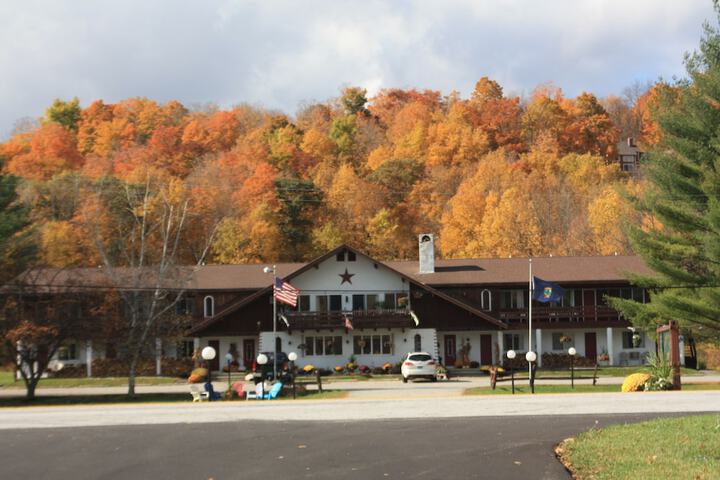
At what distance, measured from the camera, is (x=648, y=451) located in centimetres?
1600

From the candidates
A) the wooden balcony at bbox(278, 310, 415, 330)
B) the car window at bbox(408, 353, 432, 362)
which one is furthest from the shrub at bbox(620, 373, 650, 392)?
the wooden balcony at bbox(278, 310, 415, 330)

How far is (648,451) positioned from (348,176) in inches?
3332

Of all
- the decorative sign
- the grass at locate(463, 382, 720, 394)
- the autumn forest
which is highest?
the autumn forest

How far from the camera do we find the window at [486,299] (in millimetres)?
60438

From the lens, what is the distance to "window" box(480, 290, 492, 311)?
60.4 m

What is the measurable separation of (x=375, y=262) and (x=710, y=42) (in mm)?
23516

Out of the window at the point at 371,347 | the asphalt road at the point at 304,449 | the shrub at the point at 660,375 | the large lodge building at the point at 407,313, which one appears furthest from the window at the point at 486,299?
the asphalt road at the point at 304,449

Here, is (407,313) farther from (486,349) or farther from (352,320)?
(486,349)

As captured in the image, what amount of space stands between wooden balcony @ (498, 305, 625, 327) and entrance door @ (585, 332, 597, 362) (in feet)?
3.40

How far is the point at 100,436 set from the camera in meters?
21.7

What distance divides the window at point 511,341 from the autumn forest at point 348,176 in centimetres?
1390

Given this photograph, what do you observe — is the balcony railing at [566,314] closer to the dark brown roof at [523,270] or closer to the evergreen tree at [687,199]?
the dark brown roof at [523,270]

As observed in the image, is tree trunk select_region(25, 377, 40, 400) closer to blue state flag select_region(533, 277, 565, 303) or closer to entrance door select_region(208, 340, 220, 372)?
entrance door select_region(208, 340, 220, 372)

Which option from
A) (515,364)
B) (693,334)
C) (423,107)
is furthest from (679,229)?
(423,107)
